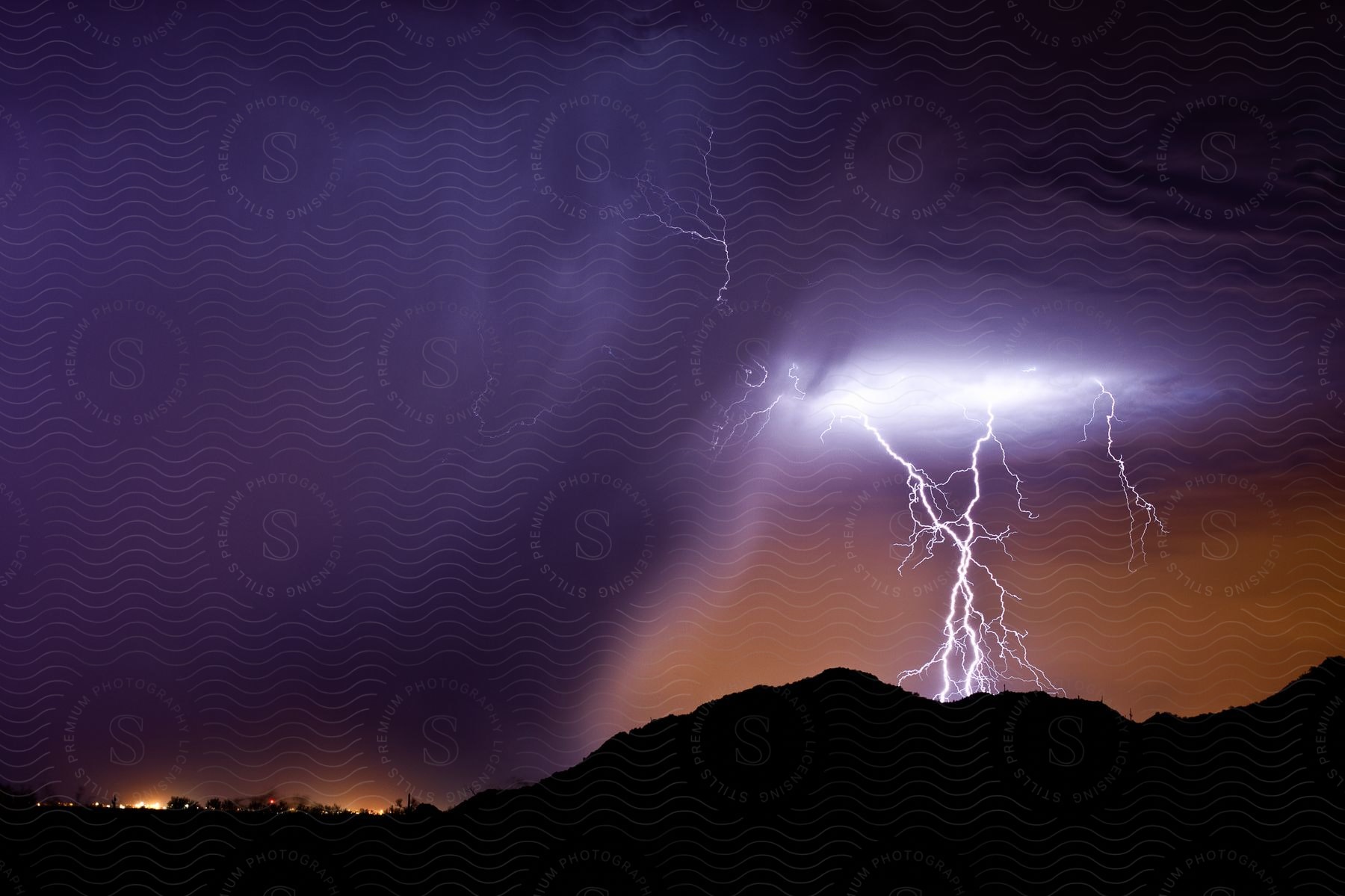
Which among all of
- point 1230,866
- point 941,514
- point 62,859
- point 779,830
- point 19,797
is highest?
point 941,514

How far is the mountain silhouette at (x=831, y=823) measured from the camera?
8.29 meters

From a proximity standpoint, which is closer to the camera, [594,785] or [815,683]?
[594,785]

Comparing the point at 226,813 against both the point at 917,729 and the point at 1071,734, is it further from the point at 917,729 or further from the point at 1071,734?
the point at 1071,734

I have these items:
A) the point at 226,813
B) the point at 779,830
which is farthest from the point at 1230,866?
the point at 226,813

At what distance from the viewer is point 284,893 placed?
7.98m

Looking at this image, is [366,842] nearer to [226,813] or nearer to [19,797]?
[226,813]

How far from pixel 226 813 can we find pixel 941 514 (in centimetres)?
708

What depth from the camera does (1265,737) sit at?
31.3 feet

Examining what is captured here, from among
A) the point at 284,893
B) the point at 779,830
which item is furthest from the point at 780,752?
the point at 284,893

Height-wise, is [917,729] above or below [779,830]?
above

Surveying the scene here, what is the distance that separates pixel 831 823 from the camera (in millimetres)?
8805

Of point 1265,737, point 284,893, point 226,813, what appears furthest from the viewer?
point 1265,737

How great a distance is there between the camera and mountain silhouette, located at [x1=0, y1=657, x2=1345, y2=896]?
8.29 metres

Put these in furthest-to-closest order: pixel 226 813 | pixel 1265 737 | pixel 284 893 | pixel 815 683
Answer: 1. pixel 815 683
2. pixel 1265 737
3. pixel 226 813
4. pixel 284 893
